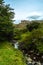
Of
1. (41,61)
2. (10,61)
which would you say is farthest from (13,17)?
(10,61)

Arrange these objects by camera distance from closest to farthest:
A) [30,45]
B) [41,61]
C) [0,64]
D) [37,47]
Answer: [0,64] → [41,61] → [37,47] → [30,45]

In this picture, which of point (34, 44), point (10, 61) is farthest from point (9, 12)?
point (10, 61)

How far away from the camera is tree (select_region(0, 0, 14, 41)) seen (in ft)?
115

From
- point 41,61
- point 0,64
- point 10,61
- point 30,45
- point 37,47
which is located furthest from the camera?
point 30,45

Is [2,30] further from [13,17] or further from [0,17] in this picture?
[13,17]

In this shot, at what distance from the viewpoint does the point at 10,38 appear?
4000 cm

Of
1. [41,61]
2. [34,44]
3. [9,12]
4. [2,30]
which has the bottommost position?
[41,61]

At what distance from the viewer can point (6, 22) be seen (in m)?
34.9

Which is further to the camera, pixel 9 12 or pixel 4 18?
pixel 9 12

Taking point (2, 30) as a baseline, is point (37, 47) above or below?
below

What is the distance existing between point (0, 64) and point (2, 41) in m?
15.9

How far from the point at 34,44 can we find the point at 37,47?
2025 millimetres

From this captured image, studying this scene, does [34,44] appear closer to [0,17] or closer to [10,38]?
[10,38]

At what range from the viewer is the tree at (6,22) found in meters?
35.0
